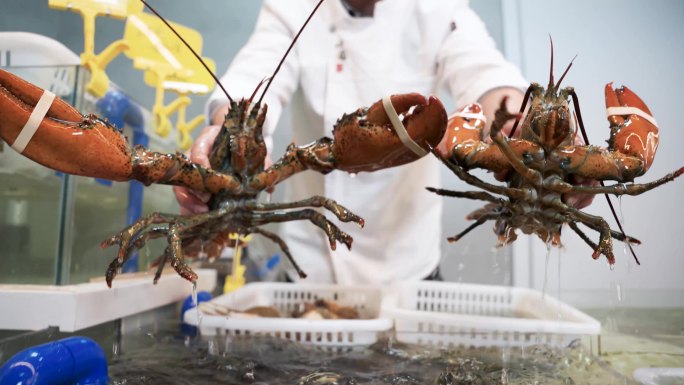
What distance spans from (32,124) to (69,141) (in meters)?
0.06

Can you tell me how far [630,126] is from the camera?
107 cm

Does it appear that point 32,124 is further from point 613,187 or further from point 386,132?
point 613,187

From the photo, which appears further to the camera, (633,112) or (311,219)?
(311,219)

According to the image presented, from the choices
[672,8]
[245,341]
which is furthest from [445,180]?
[245,341]

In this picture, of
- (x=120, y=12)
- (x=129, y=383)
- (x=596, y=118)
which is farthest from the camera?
(x=596, y=118)

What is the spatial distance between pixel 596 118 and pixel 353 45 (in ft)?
3.56

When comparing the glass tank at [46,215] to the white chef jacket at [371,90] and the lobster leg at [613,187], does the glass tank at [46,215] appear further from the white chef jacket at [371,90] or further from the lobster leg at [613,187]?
the lobster leg at [613,187]

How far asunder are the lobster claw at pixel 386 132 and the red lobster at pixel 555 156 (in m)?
0.06

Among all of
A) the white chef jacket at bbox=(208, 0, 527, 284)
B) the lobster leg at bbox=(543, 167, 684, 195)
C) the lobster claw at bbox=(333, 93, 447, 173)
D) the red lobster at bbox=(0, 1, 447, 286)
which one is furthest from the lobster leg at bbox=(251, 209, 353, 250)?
the white chef jacket at bbox=(208, 0, 527, 284)

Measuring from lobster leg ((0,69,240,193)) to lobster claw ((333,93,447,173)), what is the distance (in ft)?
1.21

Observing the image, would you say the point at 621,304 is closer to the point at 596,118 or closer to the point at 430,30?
the point at 596,118

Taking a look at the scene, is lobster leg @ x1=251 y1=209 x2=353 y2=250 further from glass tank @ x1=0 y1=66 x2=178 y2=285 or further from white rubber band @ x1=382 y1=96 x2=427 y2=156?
glass tank @ x1=0 y1=66 x2=178 y2=285

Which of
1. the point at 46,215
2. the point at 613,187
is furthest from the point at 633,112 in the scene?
the point at 46,215

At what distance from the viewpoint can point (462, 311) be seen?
6.50 feet
